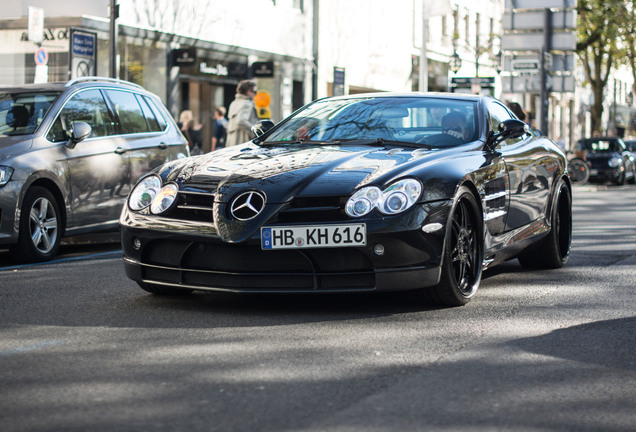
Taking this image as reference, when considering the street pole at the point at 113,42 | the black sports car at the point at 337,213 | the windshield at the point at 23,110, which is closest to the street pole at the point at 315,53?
the street pole at the point at 113,42

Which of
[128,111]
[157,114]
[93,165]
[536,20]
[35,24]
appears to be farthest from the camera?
[536,20]

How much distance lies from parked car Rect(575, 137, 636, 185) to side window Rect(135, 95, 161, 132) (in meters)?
23.1

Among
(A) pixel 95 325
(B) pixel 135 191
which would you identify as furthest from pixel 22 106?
(A) pixel 95 325

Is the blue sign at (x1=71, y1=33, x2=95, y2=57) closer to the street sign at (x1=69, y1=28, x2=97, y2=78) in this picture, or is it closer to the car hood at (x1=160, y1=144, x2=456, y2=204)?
the street sign at (x1=69, y1=28, x2=97, y2=78)

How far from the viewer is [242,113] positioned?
55.4 ft

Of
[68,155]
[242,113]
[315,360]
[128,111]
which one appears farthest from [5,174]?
[242,113]

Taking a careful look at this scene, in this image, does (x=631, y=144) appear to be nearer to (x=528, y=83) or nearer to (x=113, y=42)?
(x=528, y=83)

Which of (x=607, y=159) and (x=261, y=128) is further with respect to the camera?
(x=607, y=159)

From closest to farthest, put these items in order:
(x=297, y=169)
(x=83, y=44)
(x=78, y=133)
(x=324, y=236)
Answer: (x=324, y=236) → (x=297, y=169) → (x=78, y=133) → (x=83, y=44)

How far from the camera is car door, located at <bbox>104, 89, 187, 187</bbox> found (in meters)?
11.1

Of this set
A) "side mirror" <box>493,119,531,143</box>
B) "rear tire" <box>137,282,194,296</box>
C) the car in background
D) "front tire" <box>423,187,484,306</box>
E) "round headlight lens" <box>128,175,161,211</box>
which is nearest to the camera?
"front tire" <box>423,187,484,306</box>

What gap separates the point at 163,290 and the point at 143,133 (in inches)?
176

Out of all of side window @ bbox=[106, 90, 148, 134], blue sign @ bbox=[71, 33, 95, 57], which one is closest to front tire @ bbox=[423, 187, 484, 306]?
side window @ bbox=[106, 90, 148, 134]

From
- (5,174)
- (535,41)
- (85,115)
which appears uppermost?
(535,41)
